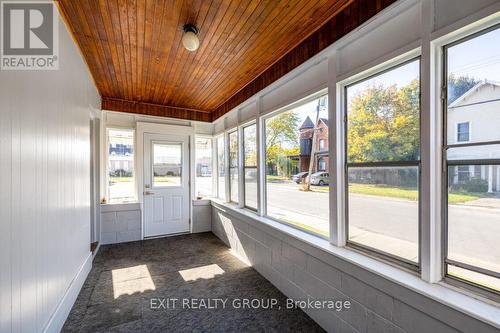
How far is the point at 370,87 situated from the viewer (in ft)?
6.15

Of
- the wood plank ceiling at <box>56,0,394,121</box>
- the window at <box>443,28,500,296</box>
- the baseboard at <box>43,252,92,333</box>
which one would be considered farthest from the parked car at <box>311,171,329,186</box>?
the baseboard at <box>43,252,92,333</box>

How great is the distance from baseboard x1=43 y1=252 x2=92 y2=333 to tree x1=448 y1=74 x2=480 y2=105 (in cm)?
318

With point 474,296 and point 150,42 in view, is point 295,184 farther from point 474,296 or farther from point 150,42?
point 150,42

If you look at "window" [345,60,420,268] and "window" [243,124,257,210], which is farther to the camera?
"window" [243,124,257,210]

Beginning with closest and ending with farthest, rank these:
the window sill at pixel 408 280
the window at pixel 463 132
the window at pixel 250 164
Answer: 1. the window sill at pixel 408 280
2. the window at pixel 463 132
3. the window at pixel 250 164

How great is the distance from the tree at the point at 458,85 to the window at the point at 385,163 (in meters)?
0.17

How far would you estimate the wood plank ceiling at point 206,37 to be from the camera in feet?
6.18

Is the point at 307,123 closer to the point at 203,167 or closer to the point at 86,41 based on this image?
the point at 86,41

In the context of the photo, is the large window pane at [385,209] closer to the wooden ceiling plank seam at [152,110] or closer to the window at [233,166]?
the window at [233,166]

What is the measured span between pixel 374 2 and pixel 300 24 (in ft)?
2.12

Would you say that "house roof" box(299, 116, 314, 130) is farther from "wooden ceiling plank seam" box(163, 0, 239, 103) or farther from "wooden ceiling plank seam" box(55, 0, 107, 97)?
"wooden ceiling plank seam" box(55, 0, 107, 97)

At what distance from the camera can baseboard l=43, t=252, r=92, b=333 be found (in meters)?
1.83

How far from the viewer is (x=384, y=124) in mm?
1751

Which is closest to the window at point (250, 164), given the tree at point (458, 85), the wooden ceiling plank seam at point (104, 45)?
the wooden ceiling plank seam at point (104, 45)
